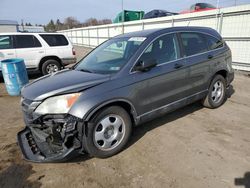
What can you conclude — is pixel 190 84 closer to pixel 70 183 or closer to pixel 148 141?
pixel 148 141

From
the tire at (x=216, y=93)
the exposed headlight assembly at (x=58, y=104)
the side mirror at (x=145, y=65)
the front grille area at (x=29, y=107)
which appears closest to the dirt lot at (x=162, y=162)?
the tire at (x=216, y=93)

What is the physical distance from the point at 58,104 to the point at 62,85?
1.16 ft

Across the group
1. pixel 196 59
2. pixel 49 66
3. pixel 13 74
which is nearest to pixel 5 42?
pixel 49 66

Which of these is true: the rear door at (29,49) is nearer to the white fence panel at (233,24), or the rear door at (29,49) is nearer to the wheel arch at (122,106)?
the white fence panel at (233,24)

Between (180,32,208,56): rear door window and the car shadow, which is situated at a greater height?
(180,32,208,56): rear door window

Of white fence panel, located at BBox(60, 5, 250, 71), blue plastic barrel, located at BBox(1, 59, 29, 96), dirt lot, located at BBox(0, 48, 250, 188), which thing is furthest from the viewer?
white fence panel, located at BBox(60, 5, 250, 71)

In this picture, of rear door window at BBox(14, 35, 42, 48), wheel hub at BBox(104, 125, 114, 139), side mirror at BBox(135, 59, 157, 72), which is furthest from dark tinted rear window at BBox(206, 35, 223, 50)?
rear door window at BBox(14, 35, 42, 48)

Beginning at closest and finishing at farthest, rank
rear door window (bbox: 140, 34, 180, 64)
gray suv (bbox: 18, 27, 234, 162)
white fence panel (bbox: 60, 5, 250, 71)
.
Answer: gray suv (bbox: 18, 27, 234, 162) → rear door window (bbox: 140, 34, 180, 64) → white fence panel (bbox: 60, 5, 250, 71)

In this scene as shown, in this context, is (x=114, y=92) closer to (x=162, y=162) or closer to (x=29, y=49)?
(x=162, y=162)

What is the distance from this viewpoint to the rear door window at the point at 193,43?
409 centimetres

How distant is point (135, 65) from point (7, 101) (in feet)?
15.6

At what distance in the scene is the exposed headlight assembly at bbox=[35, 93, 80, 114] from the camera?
2.78m

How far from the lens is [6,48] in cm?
816

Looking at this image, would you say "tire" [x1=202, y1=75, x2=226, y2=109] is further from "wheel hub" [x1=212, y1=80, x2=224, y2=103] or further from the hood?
the hood
